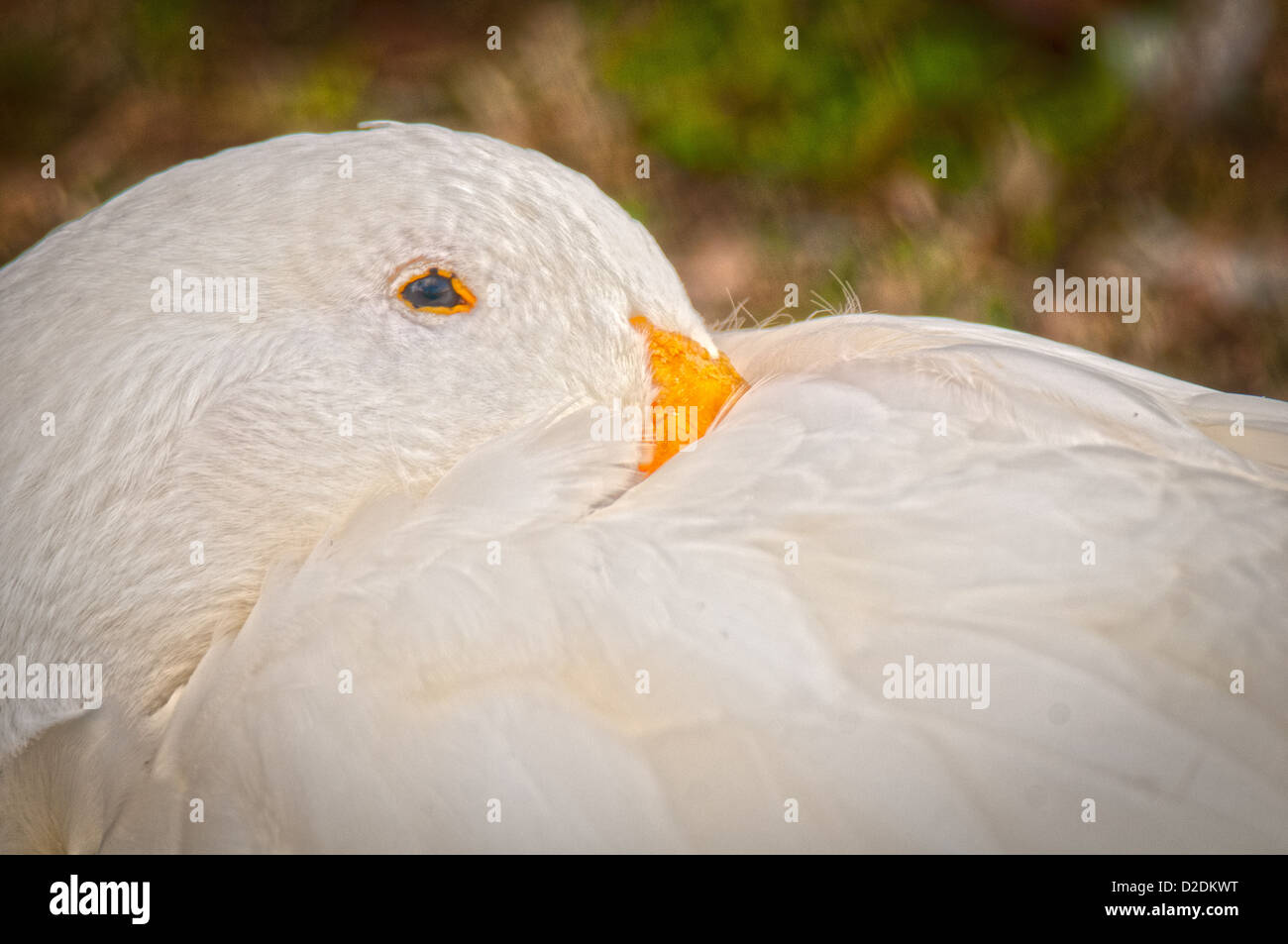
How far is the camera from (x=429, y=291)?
1352mm

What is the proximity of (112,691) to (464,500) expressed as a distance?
0.46 m

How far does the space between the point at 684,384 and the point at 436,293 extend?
1.06ft

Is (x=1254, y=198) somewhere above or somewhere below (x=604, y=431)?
above

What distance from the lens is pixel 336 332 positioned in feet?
4.39

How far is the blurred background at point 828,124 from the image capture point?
274 centimetres

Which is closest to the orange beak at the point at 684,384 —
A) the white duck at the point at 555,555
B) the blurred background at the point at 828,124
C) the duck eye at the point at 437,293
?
the white duck at the point at 555,555

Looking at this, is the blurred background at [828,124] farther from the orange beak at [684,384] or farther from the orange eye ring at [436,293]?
the orange eye ring at [436,293]

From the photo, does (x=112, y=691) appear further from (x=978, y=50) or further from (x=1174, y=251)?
(x=978, y=50)

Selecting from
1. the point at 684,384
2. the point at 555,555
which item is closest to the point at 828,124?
the point at 684,384

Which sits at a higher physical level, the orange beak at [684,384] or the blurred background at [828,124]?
the blurred background at [828,124]

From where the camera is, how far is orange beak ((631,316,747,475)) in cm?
137
